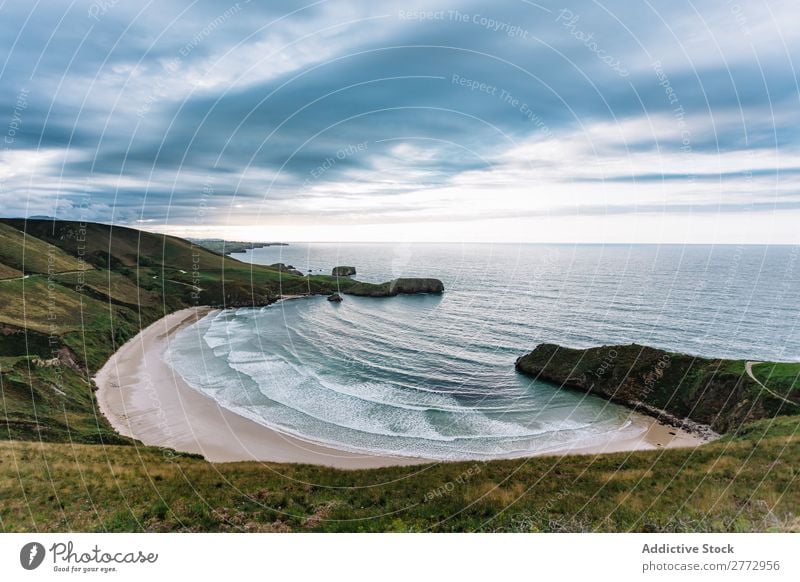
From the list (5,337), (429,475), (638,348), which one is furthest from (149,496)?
(638,348)

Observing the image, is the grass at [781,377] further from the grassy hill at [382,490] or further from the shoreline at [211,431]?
the shoreline at [211,431]

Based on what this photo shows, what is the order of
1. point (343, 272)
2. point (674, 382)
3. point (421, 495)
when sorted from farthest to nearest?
point (343, 272)
point (674, 382)
point (421, 495)

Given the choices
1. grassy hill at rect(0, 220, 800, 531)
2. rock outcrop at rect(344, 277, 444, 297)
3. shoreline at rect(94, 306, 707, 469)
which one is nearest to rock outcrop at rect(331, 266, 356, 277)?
rock outcrop at rect(344, 277, 444, 297)

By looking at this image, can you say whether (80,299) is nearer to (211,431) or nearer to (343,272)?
(211,431)

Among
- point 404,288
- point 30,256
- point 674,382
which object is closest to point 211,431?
point 674,382

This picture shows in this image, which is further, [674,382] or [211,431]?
[674,382]

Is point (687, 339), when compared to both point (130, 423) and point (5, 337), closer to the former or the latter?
point (130, 423)

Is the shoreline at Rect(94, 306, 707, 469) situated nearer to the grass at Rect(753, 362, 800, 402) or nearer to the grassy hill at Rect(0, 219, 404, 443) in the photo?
the grassy hill at Rect(0, 219, 404, 443)
